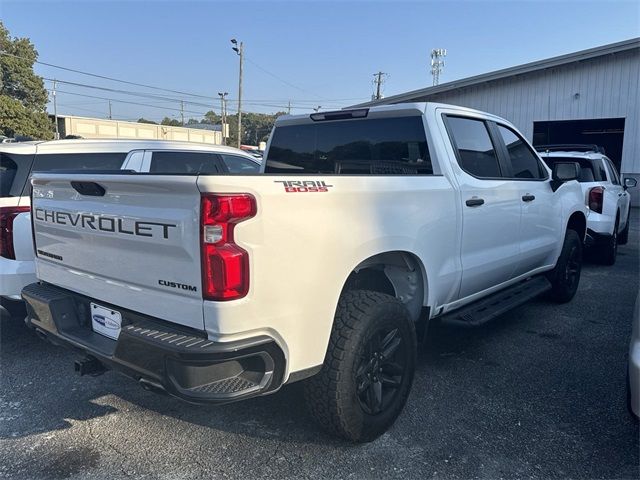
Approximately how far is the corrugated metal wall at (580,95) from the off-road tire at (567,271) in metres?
13.4

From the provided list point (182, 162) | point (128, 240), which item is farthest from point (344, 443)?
point (182, 162)

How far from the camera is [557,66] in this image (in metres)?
17.5

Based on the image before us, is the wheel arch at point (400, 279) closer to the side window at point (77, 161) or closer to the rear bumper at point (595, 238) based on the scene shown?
the side window at point (77, 161)

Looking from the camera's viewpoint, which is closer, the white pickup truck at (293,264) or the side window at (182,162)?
the white pickup truck at (293,264)

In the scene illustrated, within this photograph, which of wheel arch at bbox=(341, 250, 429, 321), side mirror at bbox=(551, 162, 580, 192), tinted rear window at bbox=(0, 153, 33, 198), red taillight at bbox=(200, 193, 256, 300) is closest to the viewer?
red taillight at bbox=(200, 193, 256, 300)

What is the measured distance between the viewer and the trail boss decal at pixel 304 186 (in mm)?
2312

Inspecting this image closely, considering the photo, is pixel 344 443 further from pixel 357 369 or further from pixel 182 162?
pixel 182 162

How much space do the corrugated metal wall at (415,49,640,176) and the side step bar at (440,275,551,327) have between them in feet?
47.8

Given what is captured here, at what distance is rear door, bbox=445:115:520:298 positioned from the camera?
12.0 feet

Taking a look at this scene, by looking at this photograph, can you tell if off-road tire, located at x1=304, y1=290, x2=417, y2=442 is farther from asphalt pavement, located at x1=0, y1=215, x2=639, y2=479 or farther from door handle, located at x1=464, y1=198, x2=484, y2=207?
door handle, located at x1=464, y1=198, x2=484, y2=207

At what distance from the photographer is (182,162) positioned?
6.03m

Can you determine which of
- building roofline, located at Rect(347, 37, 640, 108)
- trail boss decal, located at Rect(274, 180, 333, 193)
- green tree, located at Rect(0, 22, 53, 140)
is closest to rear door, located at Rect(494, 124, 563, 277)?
trail boss decal, located at Rect(274, 180, 333, 193)

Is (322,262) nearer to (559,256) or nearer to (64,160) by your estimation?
(64,160)

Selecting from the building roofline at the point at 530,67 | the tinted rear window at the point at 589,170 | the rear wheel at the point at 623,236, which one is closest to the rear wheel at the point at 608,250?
the tinted rear window at the point at 589,170
